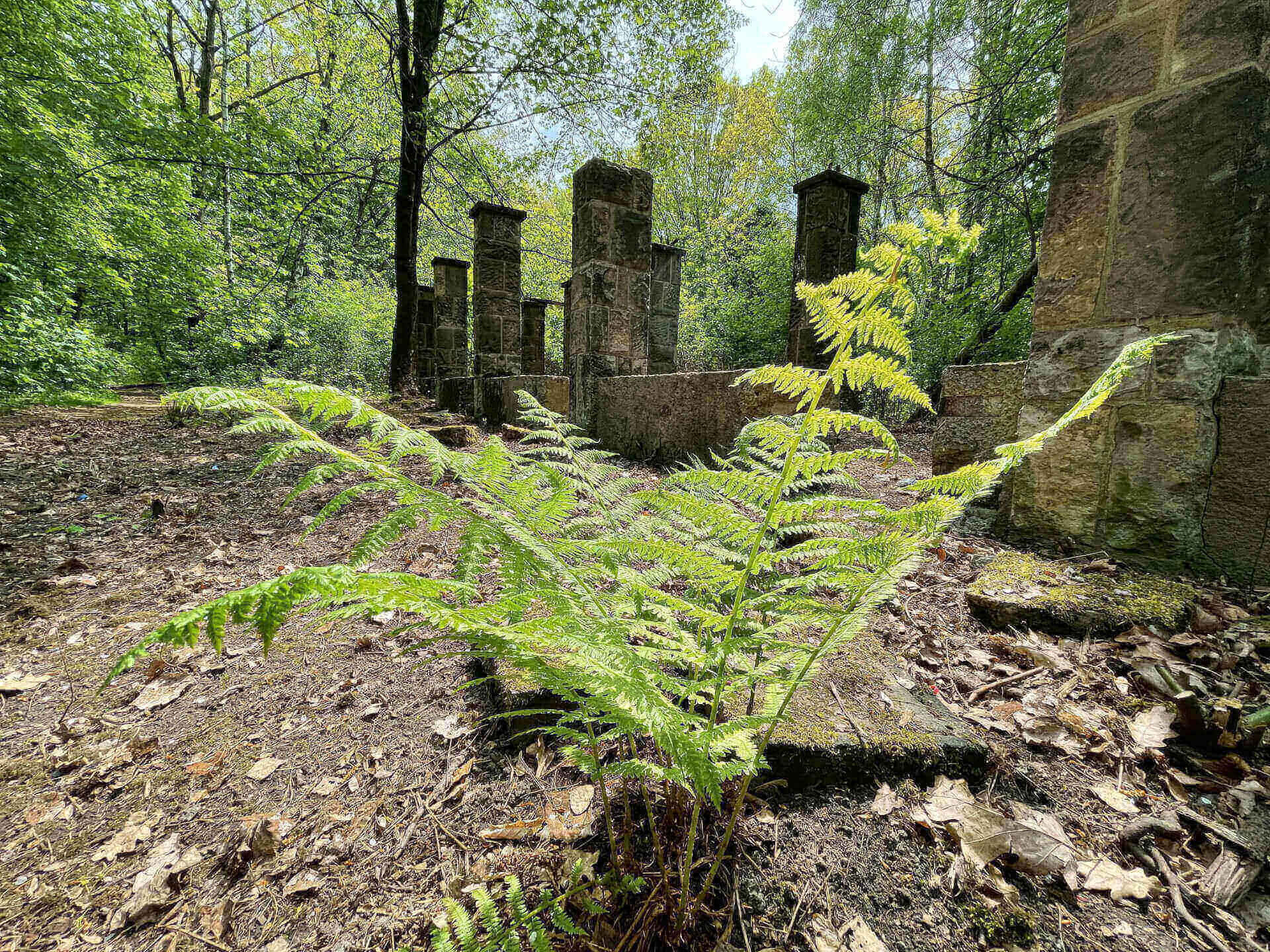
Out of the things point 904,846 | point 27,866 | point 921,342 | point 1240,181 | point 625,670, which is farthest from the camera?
point 921,342

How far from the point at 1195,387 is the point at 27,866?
3.96 m

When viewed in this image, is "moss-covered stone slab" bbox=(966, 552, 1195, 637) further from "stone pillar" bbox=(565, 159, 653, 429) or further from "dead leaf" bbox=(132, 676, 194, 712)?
"stone pillar" bbox=(565, 159, 653, 429)

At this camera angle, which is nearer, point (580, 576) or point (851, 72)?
point (580, 576)

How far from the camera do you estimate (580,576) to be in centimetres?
101

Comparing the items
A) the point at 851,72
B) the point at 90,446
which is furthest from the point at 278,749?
the point at 851,72

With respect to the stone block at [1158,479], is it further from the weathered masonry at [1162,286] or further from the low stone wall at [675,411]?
the low stone wall at [675,411]

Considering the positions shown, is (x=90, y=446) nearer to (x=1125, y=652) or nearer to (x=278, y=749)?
(x=278, y=749)

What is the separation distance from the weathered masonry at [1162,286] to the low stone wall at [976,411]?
27 cm

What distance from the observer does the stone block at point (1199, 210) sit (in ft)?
5.51

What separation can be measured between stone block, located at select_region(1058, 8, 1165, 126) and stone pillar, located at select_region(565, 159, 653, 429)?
3.21 meters

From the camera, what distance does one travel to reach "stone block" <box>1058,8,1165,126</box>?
1.84 m

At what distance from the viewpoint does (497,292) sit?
7496 millimetres

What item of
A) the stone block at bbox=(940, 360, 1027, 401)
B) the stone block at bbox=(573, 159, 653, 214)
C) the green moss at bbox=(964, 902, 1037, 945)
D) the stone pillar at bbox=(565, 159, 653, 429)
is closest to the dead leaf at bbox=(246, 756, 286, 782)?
the green moss at bbox=(964, 902, 1037, 945)

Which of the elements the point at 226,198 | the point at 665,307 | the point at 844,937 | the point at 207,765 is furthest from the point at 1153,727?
the point at 226,198
